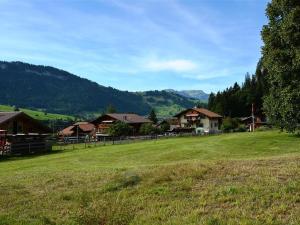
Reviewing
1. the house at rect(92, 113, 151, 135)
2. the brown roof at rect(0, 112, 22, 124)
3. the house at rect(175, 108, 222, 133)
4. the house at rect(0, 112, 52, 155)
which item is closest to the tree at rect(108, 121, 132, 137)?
the house at rect(92, 113, 151, 135)

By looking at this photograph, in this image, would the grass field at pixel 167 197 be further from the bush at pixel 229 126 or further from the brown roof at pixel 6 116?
the bush at pixel 229 126

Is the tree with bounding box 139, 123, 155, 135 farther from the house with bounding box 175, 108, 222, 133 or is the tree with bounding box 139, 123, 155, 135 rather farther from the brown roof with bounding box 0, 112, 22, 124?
the brown roof with bounding box 0, 112, 22, 124

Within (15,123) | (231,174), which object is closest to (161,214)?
(231,174)

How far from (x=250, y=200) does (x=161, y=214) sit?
252 centimetres

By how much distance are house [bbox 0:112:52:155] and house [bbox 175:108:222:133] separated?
7654cm

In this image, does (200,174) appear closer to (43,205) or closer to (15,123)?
(43,205)

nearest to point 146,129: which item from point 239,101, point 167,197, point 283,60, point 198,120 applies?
point 198,120

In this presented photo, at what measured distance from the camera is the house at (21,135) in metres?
57.3

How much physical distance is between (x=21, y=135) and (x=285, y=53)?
3971cm

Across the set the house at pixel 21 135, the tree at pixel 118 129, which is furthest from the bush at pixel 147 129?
the house at pixel 21 135

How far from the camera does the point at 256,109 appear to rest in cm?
16225

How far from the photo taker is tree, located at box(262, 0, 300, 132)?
32438mm

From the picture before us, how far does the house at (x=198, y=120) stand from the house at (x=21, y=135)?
251ft

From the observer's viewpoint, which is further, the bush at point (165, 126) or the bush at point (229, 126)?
the bush at point (165, 126)
